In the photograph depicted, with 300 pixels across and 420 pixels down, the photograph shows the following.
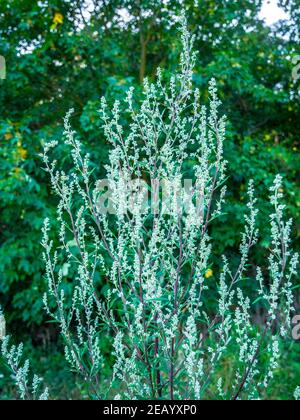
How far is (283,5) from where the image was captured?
6051 mm

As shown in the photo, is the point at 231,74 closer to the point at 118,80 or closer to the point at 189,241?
the point at 118,80

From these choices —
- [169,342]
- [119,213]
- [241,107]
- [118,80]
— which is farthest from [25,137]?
[169,342]

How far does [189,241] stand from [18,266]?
377 centimetres

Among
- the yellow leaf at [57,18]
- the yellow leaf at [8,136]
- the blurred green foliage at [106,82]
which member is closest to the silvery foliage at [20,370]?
the blurred green foliage at [106,82]

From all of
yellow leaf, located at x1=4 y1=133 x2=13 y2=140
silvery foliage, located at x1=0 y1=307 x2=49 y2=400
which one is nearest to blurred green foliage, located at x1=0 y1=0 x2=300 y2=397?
yellow leaf, located at x1=4 y1=133 x2=13 y2=140

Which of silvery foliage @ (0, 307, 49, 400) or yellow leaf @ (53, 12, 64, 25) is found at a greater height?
yellow leaf @ (53, 12, 64, 25)

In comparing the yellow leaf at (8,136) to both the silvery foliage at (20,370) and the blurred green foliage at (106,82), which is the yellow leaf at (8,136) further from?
the silvery foliage at (20,370)

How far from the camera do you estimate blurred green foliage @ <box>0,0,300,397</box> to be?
520 cm

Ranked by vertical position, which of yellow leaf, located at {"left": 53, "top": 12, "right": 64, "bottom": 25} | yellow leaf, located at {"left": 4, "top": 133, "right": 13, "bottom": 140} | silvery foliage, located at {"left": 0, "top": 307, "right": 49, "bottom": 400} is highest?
yellow leaf, located at {"left": 53, "top": 12, "right": 64, "bottom": 25}

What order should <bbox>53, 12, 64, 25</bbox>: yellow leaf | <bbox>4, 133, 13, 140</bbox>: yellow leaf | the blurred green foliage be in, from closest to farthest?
<bbox>4, 133, 13, 140</bbox>: yellow leaf → the blurred green foliage → <bbox>53, 12, 64, 25</bbox>: yellow leaf

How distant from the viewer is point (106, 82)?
562 centimetres

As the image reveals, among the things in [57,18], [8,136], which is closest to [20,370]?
[8,136]

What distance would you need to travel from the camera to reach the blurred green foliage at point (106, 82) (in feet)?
17.0

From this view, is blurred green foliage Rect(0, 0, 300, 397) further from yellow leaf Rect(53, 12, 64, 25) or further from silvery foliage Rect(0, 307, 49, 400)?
silvery foliage Rect(0, 307, 49, 400)
